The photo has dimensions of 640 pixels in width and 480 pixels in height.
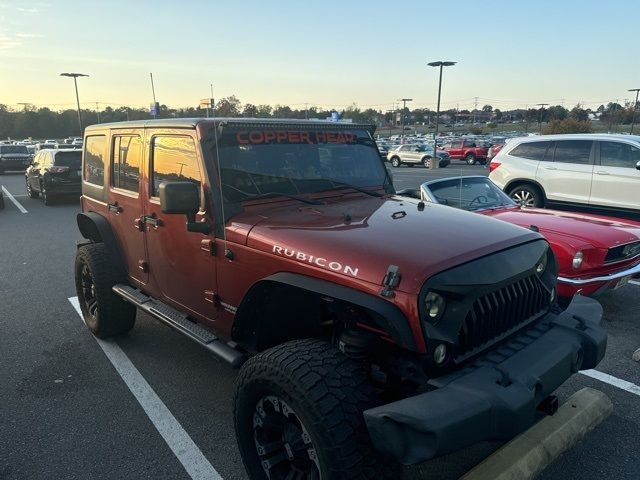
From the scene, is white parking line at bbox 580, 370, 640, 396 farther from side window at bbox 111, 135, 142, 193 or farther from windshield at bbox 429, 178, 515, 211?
side window at bbox 111, 135, 142, 193

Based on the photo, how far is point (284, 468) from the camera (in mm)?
2512

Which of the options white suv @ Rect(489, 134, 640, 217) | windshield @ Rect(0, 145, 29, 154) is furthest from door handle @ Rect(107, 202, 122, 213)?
windshield @ Rect(0, 145, 29, 154)

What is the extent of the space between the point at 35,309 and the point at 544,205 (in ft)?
29.8

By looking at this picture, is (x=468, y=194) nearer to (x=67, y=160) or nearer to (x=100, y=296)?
(x=100, y=296)

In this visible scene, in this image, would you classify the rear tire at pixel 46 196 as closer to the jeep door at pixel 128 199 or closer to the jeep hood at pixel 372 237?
the jeep door at pixel 128 199

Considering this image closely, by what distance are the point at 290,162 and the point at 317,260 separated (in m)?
1.17

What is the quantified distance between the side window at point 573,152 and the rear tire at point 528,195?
27.8 inches

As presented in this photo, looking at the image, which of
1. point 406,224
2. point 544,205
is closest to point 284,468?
point 406,224

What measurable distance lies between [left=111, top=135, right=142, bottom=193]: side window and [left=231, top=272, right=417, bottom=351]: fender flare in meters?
1.75

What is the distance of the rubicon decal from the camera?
7.67 feet

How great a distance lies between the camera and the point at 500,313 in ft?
8.21

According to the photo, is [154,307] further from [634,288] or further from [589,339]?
[634,288]

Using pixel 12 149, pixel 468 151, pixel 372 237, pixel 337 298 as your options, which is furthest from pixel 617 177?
pixel 12 149

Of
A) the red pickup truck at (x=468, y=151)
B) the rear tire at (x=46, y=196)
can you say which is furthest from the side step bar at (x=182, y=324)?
the red pickup truck at (x=468, y=151)
